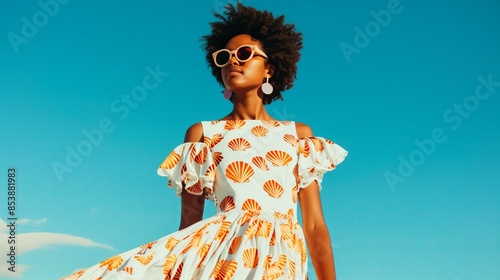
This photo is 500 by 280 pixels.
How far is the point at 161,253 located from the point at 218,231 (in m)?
0.40

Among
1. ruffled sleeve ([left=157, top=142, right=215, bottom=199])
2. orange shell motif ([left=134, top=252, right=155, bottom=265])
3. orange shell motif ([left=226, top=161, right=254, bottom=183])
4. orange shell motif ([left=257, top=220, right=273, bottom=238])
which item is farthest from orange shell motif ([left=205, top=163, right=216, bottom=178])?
orange shell motif ([left=134, top=252, right=155, bottom=265])

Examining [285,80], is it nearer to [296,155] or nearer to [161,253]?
[296,155]

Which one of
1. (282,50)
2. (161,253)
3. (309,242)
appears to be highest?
(282,50)

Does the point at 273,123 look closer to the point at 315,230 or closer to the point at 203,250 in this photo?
the point at 315,230

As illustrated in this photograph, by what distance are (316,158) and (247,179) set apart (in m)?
0.52

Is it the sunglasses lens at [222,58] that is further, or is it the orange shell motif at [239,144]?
the sunglasses lens at [222,58]

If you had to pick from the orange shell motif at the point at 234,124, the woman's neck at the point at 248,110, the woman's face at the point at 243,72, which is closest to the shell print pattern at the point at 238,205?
the orange shell motif at the point at 234,124

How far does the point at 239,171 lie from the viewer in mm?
4562

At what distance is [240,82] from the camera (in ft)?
16.3

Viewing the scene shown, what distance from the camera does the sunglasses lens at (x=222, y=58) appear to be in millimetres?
5047

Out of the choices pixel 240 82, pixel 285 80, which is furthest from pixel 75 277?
pixel 285 80

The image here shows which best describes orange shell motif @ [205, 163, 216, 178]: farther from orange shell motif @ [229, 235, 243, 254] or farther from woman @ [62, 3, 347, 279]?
orange shell motif @ [229, 235, 243, 254]

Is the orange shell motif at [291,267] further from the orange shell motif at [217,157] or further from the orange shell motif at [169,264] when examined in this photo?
the orange shell motif at [217,157]

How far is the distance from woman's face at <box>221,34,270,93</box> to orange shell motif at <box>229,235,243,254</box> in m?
1.27
